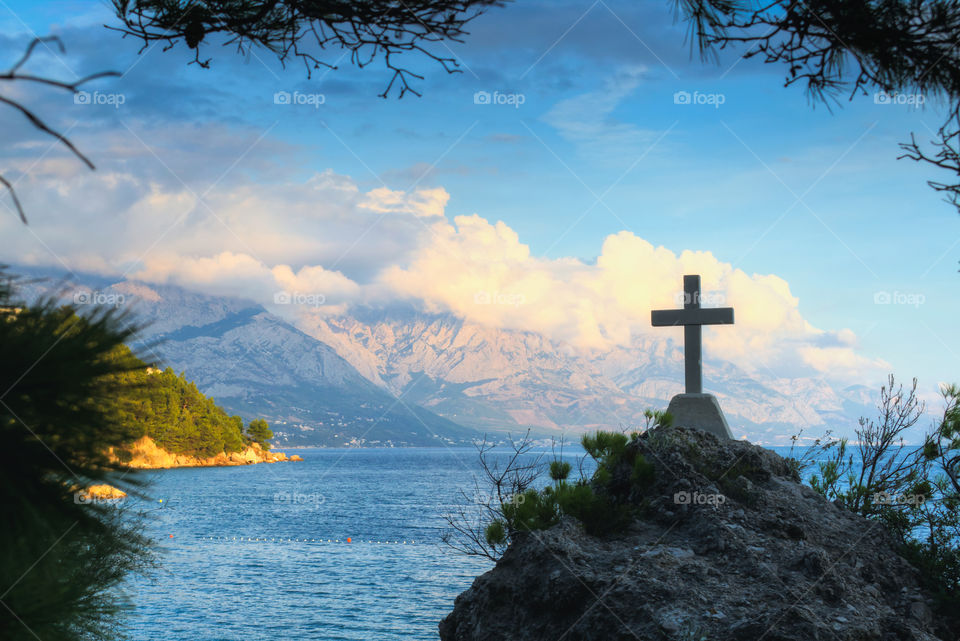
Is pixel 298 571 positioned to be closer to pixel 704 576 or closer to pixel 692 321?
pixel 692 321

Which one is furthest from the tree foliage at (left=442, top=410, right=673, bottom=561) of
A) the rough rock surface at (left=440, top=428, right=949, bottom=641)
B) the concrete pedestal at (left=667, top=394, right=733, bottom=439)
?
the concrete pedestal at (left=667, top=394, right=733, bottom=439)

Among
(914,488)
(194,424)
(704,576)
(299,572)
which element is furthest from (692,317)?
(194,424)

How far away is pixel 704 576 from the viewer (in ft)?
17.7

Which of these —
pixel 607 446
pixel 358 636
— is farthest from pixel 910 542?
pixel 358 636

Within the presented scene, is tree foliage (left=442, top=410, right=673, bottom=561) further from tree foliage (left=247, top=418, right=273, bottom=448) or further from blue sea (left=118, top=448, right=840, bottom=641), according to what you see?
tree foliage (left=247, top=418, right=273, bottom=448)

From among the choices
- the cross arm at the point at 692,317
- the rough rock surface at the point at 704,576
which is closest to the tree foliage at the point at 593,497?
the rough rock surface at the point at 704,576

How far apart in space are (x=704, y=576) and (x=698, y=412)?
11.8ft

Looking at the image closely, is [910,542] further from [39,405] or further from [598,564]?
[39,405]

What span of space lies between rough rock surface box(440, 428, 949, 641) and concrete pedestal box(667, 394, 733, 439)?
1645mm

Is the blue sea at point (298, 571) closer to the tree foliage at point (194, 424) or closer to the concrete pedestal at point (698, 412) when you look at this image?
the concrete pedestal at point (698, 412)

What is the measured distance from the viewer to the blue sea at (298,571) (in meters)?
22.9

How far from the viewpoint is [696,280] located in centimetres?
954

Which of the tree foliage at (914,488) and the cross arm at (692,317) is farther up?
the cross arm at (692,317)

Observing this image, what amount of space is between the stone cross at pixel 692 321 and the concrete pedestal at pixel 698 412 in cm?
50
